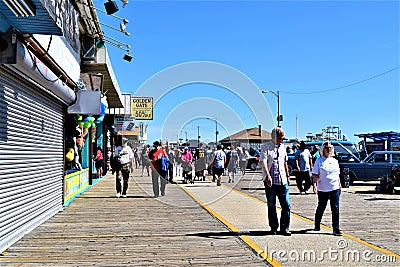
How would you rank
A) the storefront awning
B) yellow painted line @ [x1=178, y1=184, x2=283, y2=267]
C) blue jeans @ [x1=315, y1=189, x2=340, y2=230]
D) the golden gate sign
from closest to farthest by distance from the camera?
yellow painted line @ [x1=178, y1=184, x2=283, y2=267], blue jeans @ [x1=315, y1=189, x2=340, y2=230], the storefront awning, the golden gate sign

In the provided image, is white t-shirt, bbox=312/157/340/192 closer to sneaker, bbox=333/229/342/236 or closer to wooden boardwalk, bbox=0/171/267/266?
sneaker, bbox=333/229/342/236

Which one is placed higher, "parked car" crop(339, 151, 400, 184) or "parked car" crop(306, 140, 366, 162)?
"parked car" crop(306, 140, 366, 162)

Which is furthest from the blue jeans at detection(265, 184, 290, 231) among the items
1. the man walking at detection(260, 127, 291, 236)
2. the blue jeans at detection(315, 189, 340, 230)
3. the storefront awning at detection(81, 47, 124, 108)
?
the storefront awning at detection(81, 47, 124, 108)

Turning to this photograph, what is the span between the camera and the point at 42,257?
7.25m

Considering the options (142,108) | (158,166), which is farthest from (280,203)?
(142,108)

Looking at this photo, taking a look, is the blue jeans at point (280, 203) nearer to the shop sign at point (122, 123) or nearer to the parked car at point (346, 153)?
the parked car at point (346, 153)

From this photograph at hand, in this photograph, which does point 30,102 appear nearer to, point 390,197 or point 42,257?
point 42,257

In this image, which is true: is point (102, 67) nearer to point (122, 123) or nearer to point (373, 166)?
point (373, 166)

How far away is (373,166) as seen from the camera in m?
20.3

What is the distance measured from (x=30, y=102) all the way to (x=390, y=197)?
36.7ft

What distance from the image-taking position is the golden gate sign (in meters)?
39.8

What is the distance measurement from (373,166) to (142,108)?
22887 mm

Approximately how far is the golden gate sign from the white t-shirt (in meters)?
31.0

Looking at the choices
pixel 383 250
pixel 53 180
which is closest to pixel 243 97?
pixel 53 180
